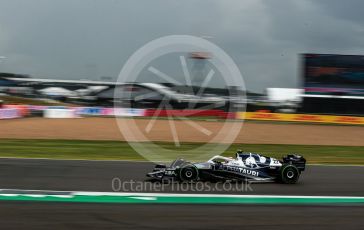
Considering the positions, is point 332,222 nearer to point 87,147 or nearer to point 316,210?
point 316,210

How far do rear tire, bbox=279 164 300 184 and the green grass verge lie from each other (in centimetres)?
559

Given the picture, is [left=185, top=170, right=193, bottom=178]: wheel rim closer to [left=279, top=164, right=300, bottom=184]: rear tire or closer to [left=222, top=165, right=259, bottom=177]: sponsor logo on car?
[left=222, top=165, right=259, bottom=177]: sponsor logo on car

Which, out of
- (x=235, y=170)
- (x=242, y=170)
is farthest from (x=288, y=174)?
(x=235, y=170)

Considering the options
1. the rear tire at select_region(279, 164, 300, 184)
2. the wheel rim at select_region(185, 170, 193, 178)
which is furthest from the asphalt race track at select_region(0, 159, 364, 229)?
the wheel rim at select_region(185, 170, 193, 178)

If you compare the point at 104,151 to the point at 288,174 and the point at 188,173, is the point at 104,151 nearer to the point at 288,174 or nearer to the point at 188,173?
the point at 188,173

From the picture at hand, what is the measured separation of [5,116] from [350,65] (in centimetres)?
3046

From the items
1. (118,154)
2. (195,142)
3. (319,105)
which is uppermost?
(319,105)

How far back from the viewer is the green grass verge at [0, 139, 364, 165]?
15.3 m

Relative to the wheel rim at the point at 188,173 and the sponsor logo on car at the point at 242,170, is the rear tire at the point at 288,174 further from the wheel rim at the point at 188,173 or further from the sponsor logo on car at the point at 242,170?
the wheel rim at the point at 188,173

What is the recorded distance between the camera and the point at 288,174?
9.70m

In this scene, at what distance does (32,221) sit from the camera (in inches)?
237

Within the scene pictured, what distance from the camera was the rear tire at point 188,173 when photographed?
906cm

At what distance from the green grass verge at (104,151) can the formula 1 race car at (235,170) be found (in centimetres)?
563

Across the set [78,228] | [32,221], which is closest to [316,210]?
[78,228]
